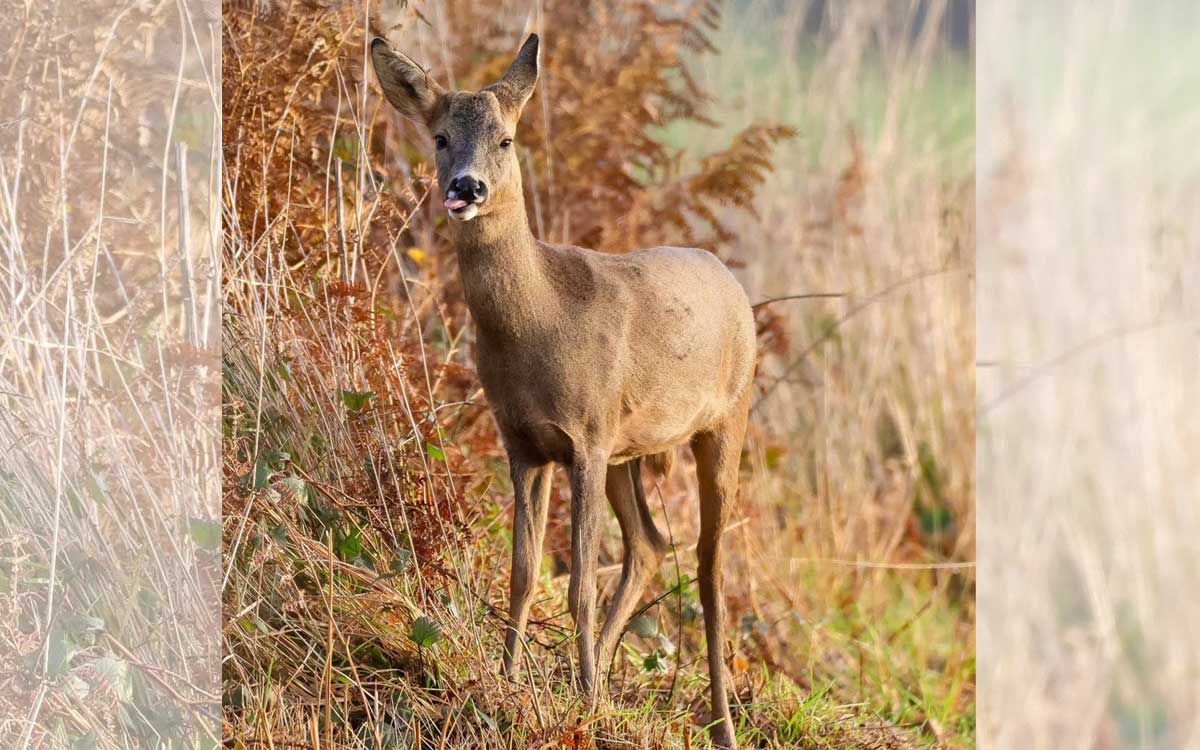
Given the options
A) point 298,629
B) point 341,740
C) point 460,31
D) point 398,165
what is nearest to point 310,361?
point 298,629

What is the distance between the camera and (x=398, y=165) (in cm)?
372

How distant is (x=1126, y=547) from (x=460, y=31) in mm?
2168

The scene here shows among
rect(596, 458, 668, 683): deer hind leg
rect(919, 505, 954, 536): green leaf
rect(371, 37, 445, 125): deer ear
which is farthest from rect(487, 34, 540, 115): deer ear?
rect(919, 505, 954, 536): green leaf

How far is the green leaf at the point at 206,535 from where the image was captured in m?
2.47

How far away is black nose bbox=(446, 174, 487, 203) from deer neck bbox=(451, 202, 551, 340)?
107mm

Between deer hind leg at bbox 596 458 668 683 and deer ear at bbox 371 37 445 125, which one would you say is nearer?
deer ear at bbox 371 37 445 125

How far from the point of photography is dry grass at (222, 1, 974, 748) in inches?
107

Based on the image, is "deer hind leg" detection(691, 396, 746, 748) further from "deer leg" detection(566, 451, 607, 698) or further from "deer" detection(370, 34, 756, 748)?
"deer leg" detection(566, 451, 607, 698)

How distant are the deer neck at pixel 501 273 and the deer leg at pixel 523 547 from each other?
263 mm

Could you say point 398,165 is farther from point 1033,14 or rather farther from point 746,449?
point 1033,14

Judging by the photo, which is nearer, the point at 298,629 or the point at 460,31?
the point at 298,629

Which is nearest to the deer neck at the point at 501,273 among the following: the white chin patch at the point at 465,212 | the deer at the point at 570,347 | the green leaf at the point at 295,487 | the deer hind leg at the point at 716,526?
the deer at the point at 570,347

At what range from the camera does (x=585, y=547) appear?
2.60m

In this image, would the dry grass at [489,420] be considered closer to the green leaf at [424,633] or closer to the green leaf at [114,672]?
the green leaf at [424,633]
